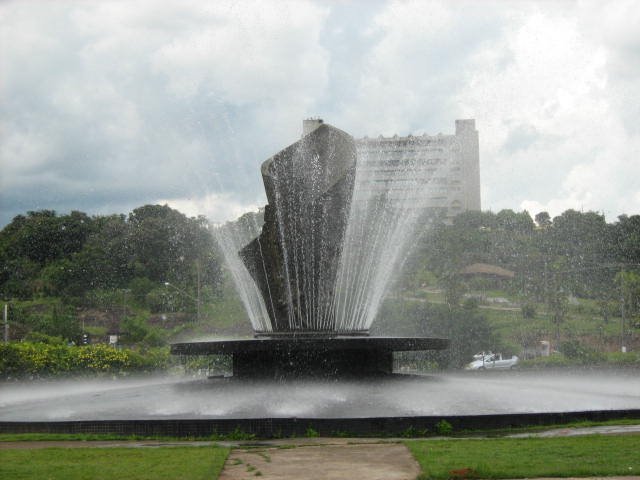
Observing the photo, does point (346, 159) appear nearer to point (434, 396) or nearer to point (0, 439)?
point (434, 396)

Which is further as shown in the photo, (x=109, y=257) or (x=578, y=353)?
(x=109, y=257)

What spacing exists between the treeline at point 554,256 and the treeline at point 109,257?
1573 cm

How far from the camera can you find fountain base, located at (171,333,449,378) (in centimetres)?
1298

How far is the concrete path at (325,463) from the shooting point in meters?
7.37

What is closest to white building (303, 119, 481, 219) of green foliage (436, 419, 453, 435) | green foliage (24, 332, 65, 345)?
green foliage (436, 419, 453, 435)

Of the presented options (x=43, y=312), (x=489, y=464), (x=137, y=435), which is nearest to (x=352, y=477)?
(x=489, y=464)

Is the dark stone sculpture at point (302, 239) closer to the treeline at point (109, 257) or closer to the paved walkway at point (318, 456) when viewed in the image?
the paved walkway at point (318, 456)

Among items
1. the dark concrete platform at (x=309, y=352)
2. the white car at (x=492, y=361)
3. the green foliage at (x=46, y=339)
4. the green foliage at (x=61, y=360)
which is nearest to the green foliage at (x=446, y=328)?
the white car at (x=492, y=361)

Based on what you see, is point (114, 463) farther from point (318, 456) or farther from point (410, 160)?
point (410, 160)

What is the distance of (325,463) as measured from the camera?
26.2 feet

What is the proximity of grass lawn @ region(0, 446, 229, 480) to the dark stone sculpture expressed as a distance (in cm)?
670

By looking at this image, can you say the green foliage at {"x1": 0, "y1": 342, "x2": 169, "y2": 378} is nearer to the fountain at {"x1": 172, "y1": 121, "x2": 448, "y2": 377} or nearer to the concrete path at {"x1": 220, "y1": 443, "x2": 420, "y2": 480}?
the fountain at {"x1": 172, "y1": 121, "x2": 448, "y2": 377}

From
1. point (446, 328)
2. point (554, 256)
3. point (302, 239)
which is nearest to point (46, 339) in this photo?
point (446, 328)

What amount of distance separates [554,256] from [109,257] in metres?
34.3
